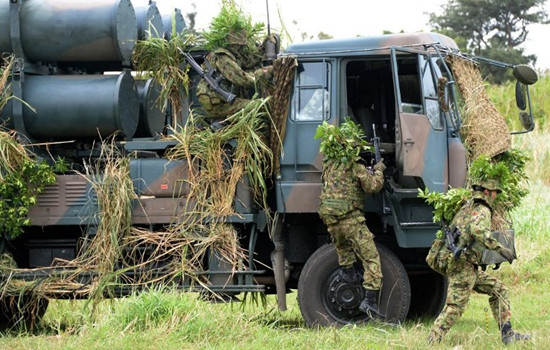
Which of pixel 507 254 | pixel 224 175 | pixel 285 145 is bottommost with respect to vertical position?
pixel 507 254

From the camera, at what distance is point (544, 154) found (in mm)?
18891

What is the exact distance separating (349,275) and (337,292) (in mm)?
205

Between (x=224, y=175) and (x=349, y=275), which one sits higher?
(x=224, y=175)

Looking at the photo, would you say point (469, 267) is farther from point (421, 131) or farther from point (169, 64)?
point (169, 64)

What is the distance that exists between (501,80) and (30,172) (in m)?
21.7

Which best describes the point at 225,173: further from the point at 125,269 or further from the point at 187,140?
the point at 125,269

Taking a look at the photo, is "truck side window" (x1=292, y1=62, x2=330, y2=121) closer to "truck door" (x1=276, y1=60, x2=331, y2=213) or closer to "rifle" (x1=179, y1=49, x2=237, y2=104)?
"truck door" (x1=276, y1=60, x2=331, y2=213)

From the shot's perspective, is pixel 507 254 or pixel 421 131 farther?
pixel 421 131

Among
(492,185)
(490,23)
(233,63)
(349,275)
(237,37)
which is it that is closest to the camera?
(492,185)

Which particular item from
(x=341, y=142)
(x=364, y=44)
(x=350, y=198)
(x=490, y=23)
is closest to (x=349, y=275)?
(x=350, y=198)

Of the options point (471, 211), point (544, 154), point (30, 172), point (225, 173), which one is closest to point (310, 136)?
point (225, 173)

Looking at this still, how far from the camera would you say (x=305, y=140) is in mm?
10180

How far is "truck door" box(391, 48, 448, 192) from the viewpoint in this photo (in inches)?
382

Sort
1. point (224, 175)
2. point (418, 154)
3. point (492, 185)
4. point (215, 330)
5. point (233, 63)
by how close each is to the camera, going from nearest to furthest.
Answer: point (492, 185)
point (215, 330)
point (418, 154)
point (224, 175)
point (233, 63)
